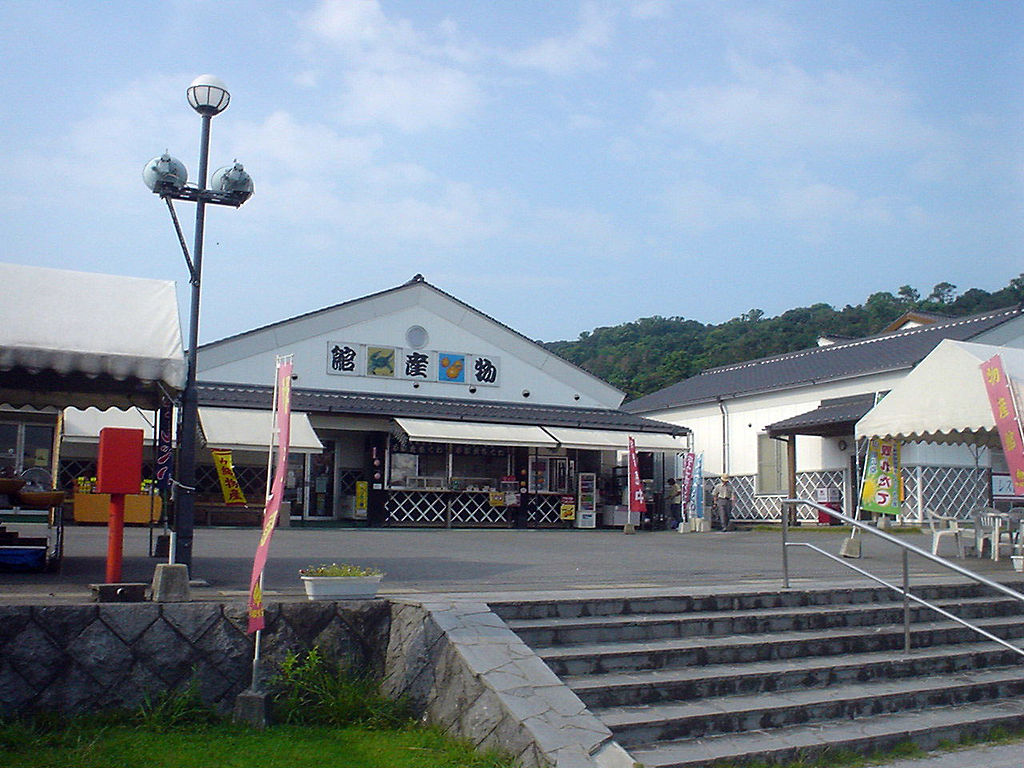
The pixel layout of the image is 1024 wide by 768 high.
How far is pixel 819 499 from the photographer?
23.6 meters

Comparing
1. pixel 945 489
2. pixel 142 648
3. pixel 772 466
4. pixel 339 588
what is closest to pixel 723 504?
pixel 772 466

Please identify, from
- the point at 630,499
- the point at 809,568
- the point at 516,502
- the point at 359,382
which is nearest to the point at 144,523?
the point at 359,382

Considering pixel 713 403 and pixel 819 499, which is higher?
pixel 713 403

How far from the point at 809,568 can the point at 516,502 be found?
11623 mm

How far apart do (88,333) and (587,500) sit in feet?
53.9

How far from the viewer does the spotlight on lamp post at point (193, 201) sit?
24.8 feet

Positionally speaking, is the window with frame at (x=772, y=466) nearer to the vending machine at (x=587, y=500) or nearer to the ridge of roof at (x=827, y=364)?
the ridge of roof at (x=827, y=364)

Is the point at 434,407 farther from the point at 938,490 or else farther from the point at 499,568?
the point at 499,568

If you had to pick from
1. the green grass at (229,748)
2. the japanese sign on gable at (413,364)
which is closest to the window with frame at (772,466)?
the japanese sign on gable at (413,364)

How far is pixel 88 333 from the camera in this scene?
6539 millimetres

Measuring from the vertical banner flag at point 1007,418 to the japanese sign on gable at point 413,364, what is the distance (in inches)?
565

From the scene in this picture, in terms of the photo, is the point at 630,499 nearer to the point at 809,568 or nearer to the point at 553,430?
the point at 553,430

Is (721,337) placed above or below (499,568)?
above

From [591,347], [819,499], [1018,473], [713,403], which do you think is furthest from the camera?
[591,347]
